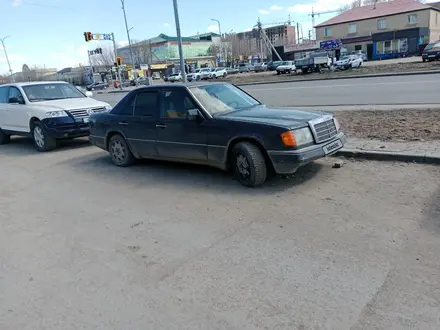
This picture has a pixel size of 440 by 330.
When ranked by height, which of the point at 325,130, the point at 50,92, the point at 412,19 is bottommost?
the point at 325,130

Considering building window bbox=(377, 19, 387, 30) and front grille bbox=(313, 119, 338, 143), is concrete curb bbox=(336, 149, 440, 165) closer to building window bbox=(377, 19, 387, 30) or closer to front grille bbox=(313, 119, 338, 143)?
front grille bbox=(313, 119, 338, 143)

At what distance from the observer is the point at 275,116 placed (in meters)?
5.52

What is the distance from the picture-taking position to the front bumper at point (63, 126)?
9.27 m

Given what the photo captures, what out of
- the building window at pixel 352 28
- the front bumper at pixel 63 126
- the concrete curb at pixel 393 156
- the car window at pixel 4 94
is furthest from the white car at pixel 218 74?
the concrete curb at pixel 393 156

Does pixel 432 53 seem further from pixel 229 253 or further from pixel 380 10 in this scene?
pixel 229 253

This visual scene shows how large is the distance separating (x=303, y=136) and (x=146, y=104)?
3057 millimetres

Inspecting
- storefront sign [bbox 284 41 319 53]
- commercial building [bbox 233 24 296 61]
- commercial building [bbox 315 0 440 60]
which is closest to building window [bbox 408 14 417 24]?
commercial building [bbox 315 0 440 60]

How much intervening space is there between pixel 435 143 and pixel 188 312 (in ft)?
18.4

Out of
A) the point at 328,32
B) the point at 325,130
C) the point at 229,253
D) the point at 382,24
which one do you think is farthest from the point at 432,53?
the point at 328,32

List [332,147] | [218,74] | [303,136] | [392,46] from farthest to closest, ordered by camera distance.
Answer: [392,46] → [218,74] → [332,147] → [303,136]

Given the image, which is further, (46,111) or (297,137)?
(46,111)

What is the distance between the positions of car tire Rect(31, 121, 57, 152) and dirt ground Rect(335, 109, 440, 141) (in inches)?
288

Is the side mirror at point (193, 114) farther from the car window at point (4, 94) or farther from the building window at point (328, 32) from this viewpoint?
the building window at point (328, 32)

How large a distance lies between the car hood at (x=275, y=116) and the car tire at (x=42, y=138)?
5.74 metres
